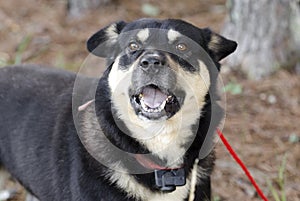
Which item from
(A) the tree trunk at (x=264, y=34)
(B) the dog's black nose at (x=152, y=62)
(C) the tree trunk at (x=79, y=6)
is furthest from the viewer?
(C) the tree trunk at (x=79, y=6)

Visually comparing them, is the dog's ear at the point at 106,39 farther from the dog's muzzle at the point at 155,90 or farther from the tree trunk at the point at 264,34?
the tree trunk at the point at 264,34

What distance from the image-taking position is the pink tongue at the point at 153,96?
11.7 feet

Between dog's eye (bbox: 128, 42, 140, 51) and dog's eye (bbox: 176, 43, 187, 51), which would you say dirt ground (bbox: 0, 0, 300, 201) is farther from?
dog's eye (bbox: 128, 42, 140, 51)

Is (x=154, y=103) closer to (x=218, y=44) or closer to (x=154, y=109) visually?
(x=154, y=109)

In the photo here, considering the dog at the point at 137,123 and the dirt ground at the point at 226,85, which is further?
the dirt ground at the point at 226,85

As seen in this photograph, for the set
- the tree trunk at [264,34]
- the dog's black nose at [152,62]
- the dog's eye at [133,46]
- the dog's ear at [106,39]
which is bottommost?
the tree trunk at [264,34]

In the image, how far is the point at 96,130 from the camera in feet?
12.4

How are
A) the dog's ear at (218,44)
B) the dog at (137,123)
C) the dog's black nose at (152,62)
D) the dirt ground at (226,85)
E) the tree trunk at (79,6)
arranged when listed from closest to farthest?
the dog's black nose at (152,62)
the dog at (137,123)
the dog's ear at (218,44)
the dirt ground at (226,85)
the tree trunk at (79,6)

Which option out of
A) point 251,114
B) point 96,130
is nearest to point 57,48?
point 251,114

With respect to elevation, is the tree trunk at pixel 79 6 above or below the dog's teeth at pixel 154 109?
below

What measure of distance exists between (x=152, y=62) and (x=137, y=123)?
15.9 inches

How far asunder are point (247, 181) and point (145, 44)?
1.73 m

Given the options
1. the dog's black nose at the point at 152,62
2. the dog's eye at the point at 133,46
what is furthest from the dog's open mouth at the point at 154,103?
the dog's eye at the point at 133,46

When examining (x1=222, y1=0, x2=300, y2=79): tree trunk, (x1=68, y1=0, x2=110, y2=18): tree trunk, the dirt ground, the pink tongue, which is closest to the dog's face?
the pink tongue
